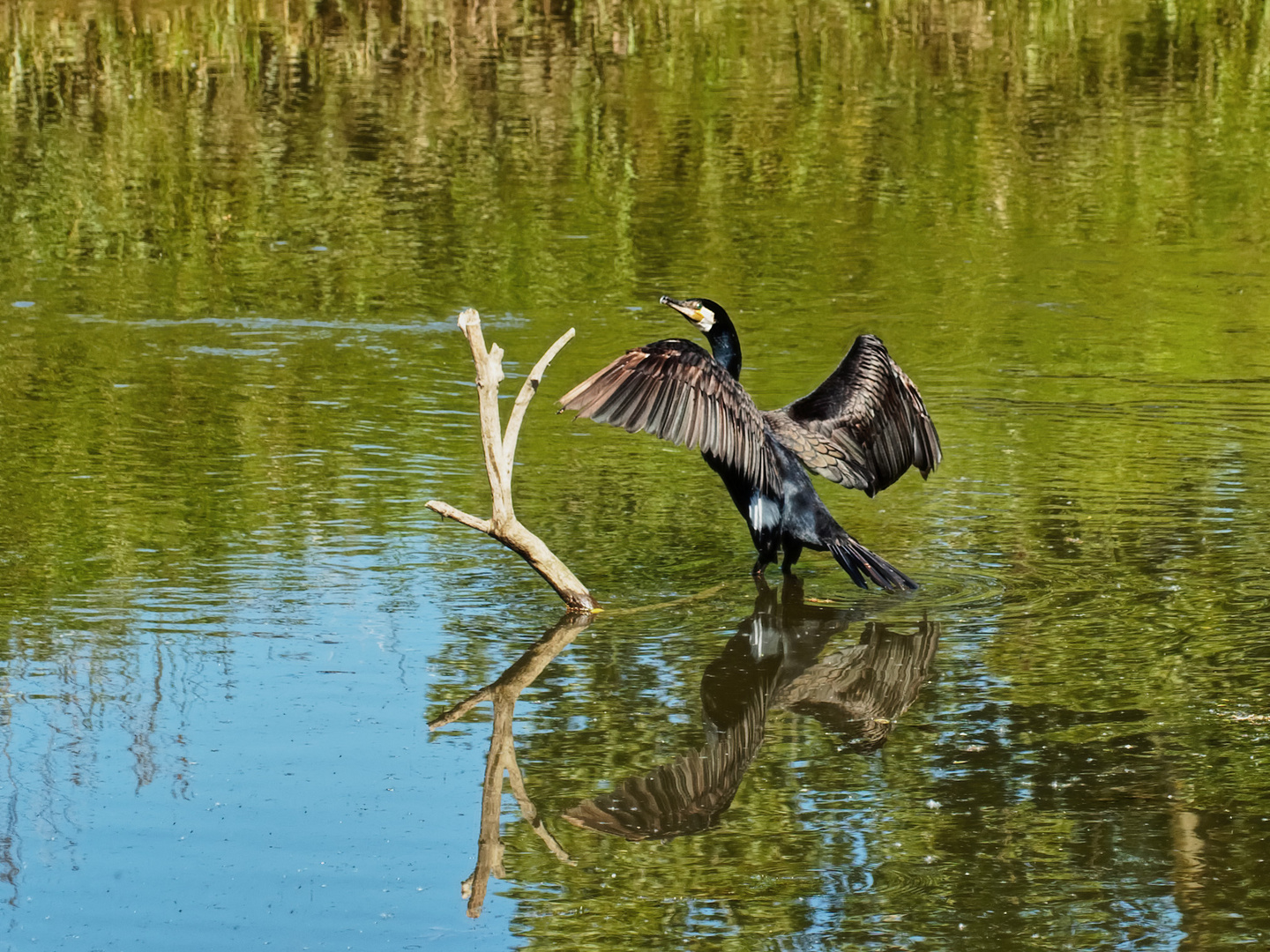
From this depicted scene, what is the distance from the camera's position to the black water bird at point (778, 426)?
23.4 feet

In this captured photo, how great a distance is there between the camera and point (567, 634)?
6.99m

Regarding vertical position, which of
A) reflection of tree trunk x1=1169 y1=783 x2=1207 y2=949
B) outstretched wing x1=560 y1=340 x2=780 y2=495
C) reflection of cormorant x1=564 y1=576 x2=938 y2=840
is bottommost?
reflection of cormorant x1=564 y1=576 x2=938 y2=840

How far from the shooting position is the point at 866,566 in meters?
7.41

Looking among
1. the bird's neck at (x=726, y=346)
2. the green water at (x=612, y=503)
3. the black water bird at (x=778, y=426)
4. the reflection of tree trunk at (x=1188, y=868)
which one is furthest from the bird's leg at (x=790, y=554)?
the reflection of tree trunk at (x=1188, y=868)

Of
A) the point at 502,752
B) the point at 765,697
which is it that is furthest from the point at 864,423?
the point at 502,752

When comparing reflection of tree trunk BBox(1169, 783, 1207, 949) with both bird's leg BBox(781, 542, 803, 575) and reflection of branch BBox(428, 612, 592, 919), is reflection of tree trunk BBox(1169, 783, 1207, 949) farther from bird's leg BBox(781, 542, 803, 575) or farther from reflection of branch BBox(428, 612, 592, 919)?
bird's leg BBox(781, 542, 803, 575)

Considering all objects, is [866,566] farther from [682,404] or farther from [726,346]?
[726,346]

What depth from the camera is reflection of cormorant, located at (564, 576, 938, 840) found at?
17.9 ft

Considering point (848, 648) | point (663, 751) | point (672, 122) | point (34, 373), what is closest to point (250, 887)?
point (663, 751)

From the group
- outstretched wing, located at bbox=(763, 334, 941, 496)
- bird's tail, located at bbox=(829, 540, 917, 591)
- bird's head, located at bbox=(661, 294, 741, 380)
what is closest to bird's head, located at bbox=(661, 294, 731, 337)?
bird's head, located at bbox=(661, 294, 741, 380)

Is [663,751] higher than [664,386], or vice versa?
[664,386]

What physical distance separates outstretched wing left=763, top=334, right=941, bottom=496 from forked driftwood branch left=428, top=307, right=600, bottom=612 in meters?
1.24

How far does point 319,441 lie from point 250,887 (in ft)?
16.9

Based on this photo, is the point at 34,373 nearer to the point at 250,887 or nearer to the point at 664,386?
the point at 664,386
